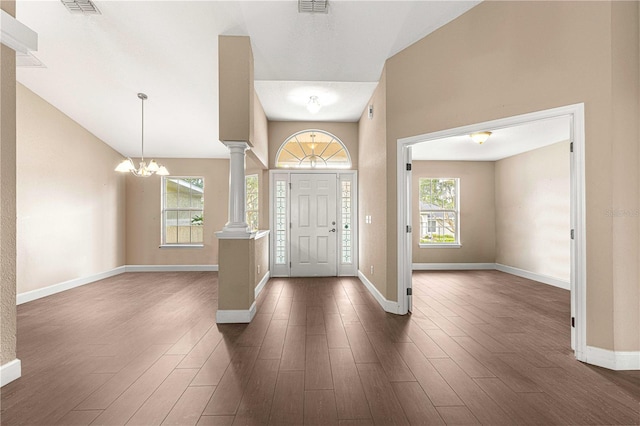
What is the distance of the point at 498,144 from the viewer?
6.20 m

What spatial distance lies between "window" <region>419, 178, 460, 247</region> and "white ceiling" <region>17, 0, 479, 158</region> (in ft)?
9.81

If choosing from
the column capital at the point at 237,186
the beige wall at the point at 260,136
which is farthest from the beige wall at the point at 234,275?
the beige wall at the point at 260,136

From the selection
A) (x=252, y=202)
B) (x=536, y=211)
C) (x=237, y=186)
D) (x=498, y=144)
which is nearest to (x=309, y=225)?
(x=252, y=202)

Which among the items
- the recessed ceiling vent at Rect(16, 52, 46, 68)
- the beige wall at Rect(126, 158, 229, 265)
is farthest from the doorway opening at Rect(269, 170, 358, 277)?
the recessed ceiling vent at Rect(16, 52, 46, 68)

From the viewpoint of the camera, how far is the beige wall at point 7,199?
2311 millimetres

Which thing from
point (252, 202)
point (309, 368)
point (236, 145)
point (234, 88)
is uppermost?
point (234, 88)

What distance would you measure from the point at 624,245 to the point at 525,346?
1.21 meters

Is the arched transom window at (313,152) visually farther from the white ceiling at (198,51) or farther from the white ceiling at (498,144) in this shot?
the white ceiling at (498,144)

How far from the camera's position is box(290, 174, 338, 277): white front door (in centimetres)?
645

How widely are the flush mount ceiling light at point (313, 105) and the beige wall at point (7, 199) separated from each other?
133 inches

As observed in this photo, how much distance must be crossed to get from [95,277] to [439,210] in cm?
747

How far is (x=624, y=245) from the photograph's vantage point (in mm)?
2529

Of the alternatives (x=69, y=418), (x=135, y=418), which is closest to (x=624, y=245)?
(x=135, y=418)

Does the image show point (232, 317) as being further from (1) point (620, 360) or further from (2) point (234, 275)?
(1) point (620, 360)
